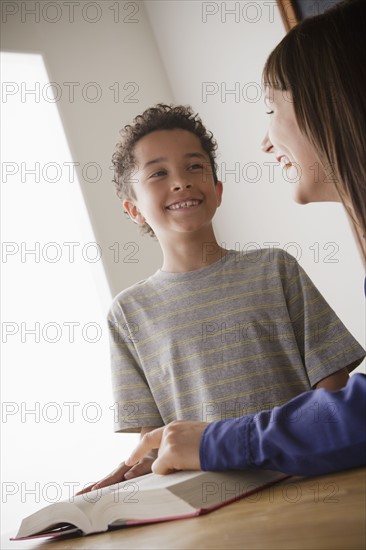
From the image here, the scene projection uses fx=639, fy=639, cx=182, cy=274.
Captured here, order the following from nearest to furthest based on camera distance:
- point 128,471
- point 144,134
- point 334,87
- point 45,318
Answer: point 334,87, point 128,471, point 144,134, point 45,318

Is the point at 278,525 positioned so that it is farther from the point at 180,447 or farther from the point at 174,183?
the point at 174,183

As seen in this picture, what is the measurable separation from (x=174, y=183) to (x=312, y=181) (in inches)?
16.1

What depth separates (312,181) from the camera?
1129 millimetres

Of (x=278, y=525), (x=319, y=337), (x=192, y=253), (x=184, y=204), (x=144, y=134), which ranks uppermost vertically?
(x=144, y=134)

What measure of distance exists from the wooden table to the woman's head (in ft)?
1.30

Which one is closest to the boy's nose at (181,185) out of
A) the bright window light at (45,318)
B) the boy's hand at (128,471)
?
the boy's hand at (128,471)

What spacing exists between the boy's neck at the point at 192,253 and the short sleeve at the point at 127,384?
16cm

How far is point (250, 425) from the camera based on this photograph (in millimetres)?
725

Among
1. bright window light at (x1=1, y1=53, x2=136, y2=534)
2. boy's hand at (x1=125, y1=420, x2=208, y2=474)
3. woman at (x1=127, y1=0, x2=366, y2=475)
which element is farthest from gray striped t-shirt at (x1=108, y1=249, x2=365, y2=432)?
bright window light at (x1=1, y1=53, x2=136, y2=534)

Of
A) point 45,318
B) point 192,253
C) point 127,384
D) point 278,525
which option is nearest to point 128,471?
point 127,384

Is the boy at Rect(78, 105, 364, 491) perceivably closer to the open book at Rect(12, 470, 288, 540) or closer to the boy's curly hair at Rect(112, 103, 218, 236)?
the boy's curly hair at Rect(112, 103, 218, 236)

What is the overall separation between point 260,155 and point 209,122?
365mm

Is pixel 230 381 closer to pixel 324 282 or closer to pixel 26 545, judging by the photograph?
pixel 26 545

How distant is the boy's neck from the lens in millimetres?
1428
